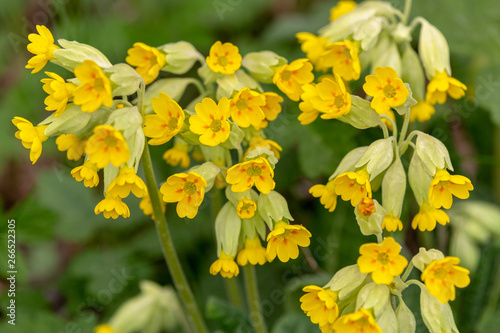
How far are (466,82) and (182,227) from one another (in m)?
1.71

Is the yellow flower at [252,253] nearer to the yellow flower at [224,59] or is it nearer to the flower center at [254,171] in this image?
the flower center at [254,171]

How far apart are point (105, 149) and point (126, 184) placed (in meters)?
0.16

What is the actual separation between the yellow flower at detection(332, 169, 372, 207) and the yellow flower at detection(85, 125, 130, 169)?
0.61 metres

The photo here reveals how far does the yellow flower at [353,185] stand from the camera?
5.75 feet

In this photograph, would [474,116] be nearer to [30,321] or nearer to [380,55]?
[380,55]

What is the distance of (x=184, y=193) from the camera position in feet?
5.92

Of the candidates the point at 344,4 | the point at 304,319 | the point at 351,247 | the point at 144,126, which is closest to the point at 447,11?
the point at 344,4

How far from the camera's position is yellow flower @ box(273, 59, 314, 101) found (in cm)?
201

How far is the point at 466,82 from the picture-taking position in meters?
3.31

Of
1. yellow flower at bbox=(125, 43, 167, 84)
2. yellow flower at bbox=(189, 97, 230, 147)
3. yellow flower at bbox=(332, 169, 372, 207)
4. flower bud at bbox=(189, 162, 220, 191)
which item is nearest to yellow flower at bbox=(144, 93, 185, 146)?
yellow flower at bbox=(189, 97, 230, 147)

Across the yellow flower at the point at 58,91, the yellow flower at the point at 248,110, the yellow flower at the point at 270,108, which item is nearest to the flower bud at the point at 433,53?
the yellow flower at the point at 270,108

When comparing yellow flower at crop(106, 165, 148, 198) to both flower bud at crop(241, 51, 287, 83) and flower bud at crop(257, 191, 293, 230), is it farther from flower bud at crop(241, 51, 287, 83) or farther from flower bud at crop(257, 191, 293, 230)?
flower bud at crop(241, 51, 287, 83)

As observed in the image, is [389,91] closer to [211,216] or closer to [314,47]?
[314,47]

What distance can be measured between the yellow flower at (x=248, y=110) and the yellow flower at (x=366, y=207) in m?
0.40
